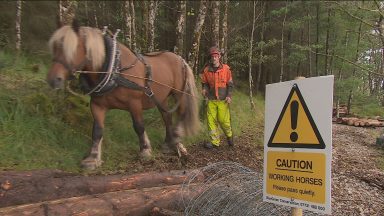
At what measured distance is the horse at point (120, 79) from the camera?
498 cm

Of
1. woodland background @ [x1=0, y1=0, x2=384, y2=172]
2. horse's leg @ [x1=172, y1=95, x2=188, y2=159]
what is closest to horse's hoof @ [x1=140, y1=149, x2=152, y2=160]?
woodland background @ [x1=0, y1=0, x2=384, y2=172]

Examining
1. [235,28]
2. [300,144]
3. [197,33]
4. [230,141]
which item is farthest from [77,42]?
[235,28]

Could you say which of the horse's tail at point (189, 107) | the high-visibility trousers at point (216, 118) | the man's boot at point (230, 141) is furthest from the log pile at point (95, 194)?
the man's boot at point (230, 141)

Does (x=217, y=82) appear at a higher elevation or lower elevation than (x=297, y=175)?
higher

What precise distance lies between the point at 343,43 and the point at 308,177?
19.6 m

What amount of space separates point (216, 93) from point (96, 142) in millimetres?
2940

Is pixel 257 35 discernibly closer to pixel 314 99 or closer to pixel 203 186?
pixel 203 186

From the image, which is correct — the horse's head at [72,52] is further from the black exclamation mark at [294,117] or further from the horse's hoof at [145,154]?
the black exclamation mark at [294,117]

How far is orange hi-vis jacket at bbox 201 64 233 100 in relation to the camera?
7.62m

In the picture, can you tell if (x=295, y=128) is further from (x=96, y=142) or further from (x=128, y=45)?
(x=128, y=45)

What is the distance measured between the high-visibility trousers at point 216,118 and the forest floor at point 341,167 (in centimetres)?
28

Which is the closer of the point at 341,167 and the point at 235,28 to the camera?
the point at 341,167

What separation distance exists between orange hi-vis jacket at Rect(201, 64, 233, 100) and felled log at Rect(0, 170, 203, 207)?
10.4 ft

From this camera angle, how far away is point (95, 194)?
420 centimetres
